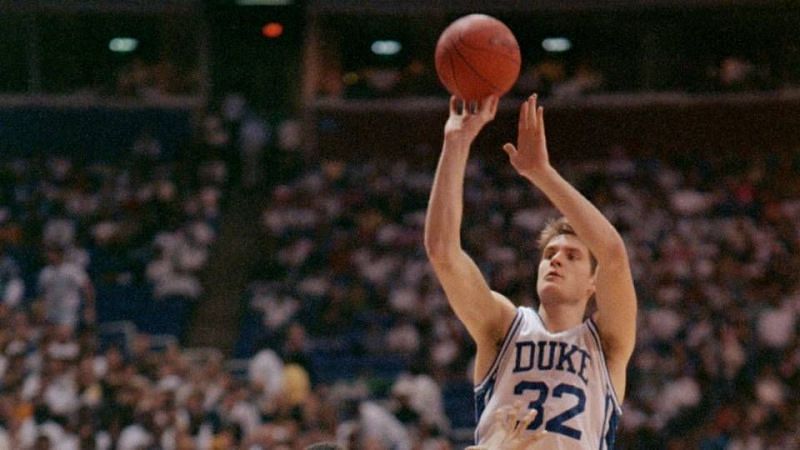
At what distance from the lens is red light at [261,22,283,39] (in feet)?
63.4

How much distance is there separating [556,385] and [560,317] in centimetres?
26

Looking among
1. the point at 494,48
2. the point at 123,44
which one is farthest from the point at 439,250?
the point at 123,44

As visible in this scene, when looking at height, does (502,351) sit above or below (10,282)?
below

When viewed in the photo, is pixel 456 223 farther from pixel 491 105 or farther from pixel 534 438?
pixel 534 438

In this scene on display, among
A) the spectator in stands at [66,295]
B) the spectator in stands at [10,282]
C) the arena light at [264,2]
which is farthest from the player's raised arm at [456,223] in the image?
the arena light at [264,2]

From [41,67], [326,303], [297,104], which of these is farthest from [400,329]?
[41,67]

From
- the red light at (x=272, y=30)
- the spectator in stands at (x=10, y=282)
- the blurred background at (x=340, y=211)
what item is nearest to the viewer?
the blurred background at (x=340, y=211)

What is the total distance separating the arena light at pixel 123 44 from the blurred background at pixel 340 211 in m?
0.04

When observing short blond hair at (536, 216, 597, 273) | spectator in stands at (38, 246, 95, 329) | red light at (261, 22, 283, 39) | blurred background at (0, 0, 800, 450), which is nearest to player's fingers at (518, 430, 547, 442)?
short blond hair at (536, 216, 597, 273)

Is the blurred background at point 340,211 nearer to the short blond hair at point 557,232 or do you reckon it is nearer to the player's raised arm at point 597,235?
the short blond hair at point 557,232

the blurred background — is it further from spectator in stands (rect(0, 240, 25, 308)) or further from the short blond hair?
the short blond hair

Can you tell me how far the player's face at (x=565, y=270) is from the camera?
3928 mm

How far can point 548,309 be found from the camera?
13.0 feet

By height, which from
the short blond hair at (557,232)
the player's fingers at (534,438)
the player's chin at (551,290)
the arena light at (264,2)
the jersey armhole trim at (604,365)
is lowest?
the player's fingers at (534,438)
